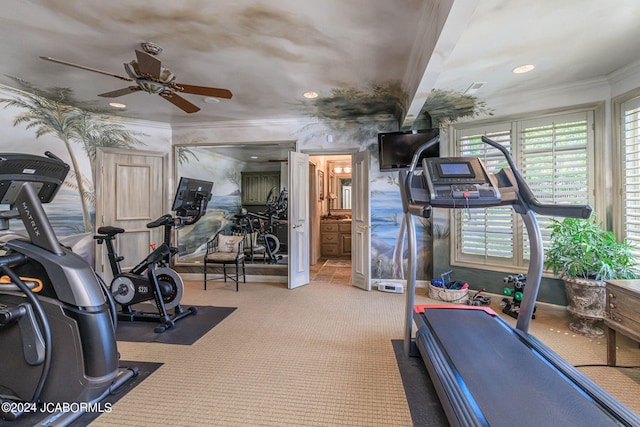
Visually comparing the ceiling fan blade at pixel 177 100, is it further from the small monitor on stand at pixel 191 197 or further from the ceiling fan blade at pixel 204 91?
the small monitor on stand at pixel 191 197

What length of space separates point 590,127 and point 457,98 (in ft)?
4.71

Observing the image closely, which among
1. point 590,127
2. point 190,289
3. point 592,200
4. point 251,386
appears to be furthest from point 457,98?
point 190,289

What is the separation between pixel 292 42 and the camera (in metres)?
2.59

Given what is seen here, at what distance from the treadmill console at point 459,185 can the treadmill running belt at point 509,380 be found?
96 cm

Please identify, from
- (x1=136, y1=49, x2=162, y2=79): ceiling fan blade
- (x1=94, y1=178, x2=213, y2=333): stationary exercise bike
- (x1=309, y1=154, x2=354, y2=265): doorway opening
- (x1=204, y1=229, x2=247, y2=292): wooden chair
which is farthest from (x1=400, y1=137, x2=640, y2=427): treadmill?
(x1=309, y1=154, x2=354, y2=265): doorway opening

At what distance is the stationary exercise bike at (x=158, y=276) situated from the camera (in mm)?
3135

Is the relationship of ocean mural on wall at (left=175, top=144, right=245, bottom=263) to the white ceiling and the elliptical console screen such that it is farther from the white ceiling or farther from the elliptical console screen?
the elliptical console screen

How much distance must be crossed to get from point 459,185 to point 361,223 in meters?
2.56

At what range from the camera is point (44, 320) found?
1645 millimetres

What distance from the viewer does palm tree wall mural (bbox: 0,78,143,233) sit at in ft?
12.2

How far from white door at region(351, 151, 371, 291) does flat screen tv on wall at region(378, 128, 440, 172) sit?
0.27m

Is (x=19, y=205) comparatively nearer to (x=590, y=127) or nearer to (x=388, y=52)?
(x=388, y=52)

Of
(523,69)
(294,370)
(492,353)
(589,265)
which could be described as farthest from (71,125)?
(589,265)

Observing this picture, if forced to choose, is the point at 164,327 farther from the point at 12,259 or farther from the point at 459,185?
the point at 459,185
